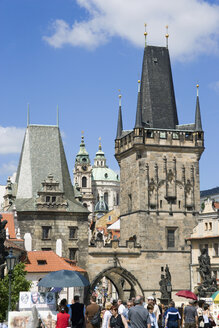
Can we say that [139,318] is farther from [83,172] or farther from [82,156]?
[82,156]

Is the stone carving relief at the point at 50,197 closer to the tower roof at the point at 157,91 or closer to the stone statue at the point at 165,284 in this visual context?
the stone statue at the point at 165,284

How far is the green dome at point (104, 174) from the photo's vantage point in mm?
188000

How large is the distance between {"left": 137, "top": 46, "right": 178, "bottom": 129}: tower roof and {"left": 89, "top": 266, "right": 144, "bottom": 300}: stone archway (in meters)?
13.7

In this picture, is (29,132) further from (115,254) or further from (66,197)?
(115,254)

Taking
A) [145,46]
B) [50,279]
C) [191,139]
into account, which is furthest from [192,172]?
[50,279]

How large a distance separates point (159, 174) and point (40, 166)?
35.2ft

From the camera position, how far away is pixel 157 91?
63.6 m

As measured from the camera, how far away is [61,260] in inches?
2015

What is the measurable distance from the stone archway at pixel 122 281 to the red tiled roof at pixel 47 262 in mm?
5990

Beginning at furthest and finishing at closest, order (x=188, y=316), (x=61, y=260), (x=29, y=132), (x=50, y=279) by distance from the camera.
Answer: (x=29, y=132) → (x=61, y=260) → (x=50, y=279) → (x=188, y=316)

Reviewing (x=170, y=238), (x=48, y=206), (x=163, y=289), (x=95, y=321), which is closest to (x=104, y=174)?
(x=170, y=238)

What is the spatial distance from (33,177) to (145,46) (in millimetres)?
17348

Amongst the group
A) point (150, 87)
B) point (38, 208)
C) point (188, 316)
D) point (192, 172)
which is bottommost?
point (188, 316)

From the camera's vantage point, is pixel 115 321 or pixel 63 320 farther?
pixel 115 321
